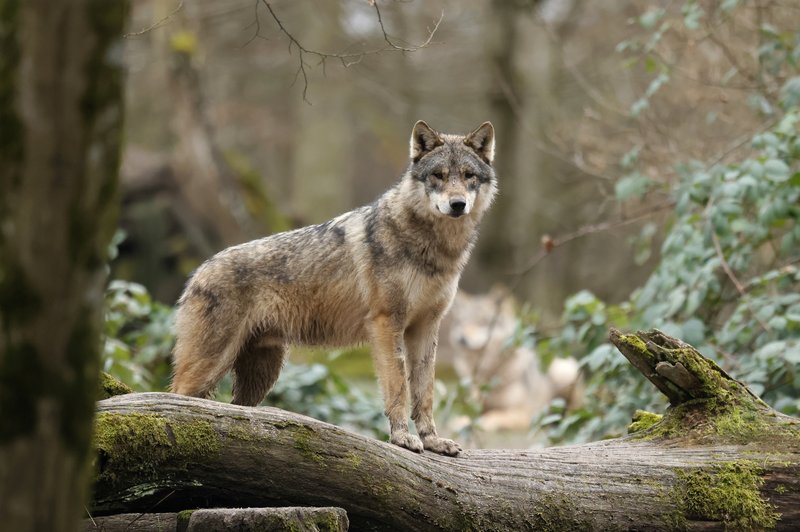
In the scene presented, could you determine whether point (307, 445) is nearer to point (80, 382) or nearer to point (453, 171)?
point (80, 382)

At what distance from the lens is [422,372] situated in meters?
5.64

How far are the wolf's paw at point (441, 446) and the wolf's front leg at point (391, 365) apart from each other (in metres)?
0.20

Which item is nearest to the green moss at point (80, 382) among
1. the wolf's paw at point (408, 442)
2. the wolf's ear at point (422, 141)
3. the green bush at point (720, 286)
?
the wolf's paw at point (408, 442)

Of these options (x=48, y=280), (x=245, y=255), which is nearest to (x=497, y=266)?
(x=245, y=255)

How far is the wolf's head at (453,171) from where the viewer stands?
550cm

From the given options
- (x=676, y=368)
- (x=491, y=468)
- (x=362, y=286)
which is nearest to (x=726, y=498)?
(x=676, y=368)

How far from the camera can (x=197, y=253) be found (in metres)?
14.1

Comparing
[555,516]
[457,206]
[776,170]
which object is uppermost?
[776,170]

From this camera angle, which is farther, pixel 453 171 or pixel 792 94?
pixel 792 94

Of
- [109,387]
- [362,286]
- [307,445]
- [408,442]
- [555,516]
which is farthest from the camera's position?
[362,286]

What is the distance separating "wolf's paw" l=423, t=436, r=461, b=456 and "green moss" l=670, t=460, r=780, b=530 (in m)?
1.14

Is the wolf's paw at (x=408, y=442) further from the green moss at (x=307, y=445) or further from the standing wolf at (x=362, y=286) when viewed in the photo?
the green moss at (x=307, y=445)

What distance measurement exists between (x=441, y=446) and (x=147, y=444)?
1.89 metres

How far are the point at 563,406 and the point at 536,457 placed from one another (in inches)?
122
